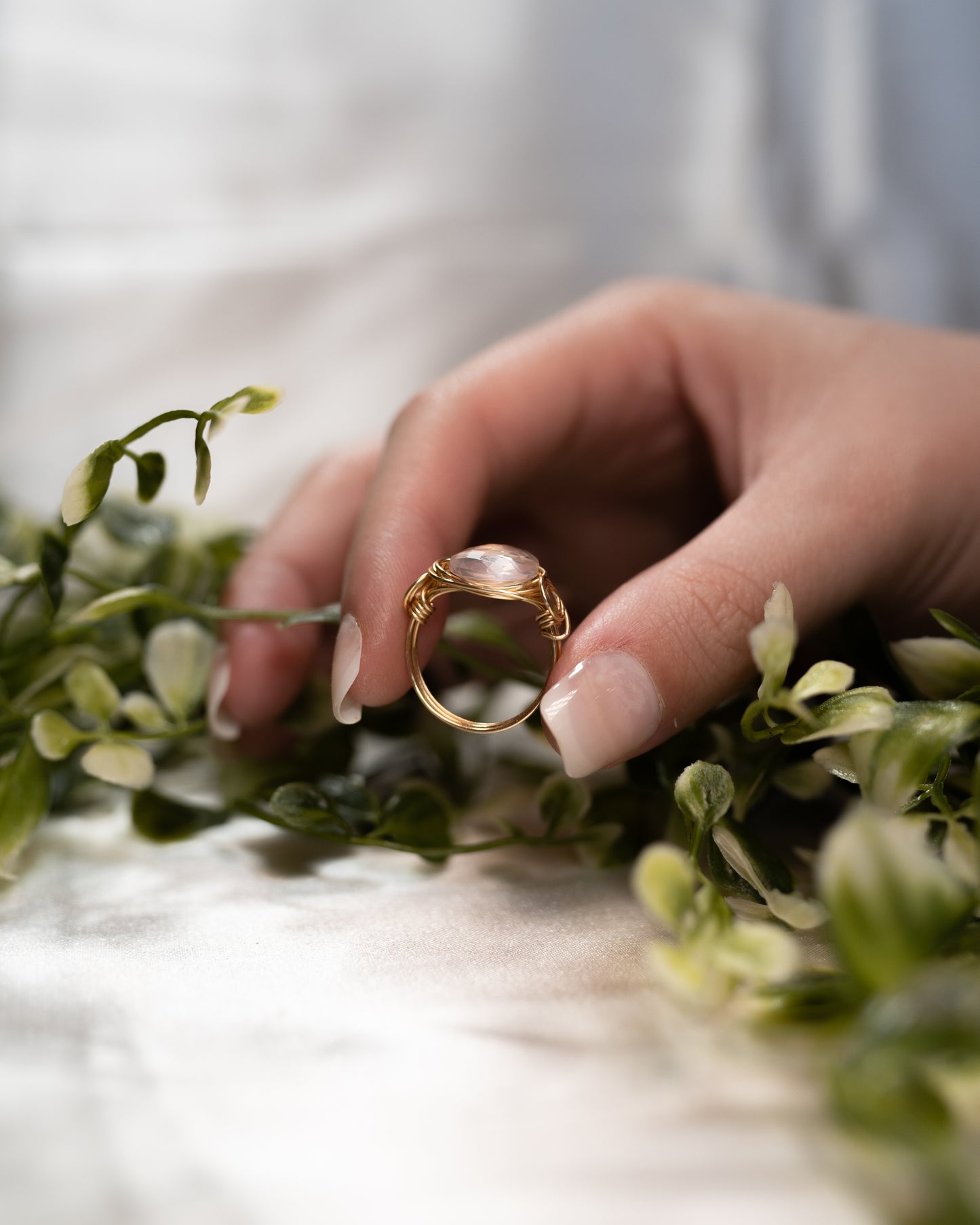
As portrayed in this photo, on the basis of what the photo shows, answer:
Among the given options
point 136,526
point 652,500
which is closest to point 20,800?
point 136,526

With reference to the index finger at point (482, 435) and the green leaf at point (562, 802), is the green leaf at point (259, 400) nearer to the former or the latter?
the index finger at point (482, 435)

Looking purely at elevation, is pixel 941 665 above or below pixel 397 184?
below

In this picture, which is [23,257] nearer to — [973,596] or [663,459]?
[663,459]

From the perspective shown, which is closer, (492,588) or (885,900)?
(885,900)

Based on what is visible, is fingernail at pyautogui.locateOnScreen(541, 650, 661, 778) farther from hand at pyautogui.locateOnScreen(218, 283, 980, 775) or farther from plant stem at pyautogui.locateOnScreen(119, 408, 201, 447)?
plant stem at pyautogui.locateOnScreen(119, 408, 201, 447)

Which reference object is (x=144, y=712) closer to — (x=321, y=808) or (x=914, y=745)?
(x=321, y=808)

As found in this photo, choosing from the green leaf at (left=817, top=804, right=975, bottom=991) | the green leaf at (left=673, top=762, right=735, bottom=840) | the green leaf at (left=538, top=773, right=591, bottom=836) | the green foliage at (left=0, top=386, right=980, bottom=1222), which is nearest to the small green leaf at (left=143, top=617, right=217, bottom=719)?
the green foliage at (left=0, top=386, right=980, bottom=1222)

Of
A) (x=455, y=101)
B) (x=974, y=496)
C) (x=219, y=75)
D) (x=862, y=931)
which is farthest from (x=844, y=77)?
(x=862, y=931)
